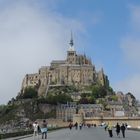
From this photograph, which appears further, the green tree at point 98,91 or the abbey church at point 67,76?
the abbey church at point 67,76

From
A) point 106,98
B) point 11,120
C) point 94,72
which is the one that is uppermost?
point 94,72

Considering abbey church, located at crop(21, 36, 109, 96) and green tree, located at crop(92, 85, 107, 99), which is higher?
abbey church, located at crop(21, 36, 109, 96)

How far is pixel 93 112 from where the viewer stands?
Answer: 6614 inches

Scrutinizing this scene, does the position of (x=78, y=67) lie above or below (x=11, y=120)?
above

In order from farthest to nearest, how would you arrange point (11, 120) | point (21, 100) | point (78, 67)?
point (78, 67) < point (21, 100) < point (11, 120)

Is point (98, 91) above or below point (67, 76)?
below

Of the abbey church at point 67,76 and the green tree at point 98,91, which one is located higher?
the abbey church at point 67,76

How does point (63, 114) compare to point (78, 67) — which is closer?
point (63, 114)

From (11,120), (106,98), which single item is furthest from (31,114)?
(106,98)

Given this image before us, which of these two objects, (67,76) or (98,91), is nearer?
(98,91)

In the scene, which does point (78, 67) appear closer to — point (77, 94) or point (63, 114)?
point (77, 94)

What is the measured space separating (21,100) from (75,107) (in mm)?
21486

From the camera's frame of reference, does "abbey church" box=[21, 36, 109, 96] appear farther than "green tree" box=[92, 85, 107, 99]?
Yes

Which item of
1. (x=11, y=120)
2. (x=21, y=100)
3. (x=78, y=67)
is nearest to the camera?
(x=11, y=120)
